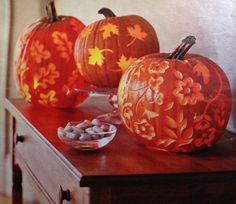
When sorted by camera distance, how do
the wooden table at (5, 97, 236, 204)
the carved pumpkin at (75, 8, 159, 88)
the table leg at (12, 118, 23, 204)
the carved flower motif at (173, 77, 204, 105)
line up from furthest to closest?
the table leg at (12, 118, 23, 204) < the carved pumpkin at (75, 8, 159, 88) < the carved flower motif at (173, 77, 204, 105) < the wooden table at (5, 97, 236, 204)

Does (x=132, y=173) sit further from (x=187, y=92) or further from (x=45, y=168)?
(x=45, y=168)

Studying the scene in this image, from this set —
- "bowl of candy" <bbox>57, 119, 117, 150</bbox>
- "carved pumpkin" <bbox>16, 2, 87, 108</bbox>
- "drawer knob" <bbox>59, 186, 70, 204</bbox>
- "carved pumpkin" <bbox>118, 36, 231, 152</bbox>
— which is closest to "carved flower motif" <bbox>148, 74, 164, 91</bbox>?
"carved pumpkin" <bbox>118, 36, 231, 152</bbox>

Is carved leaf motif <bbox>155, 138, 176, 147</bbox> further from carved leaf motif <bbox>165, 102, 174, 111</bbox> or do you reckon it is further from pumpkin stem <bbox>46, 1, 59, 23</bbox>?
pumpkin stem <bbox>46, 1, 59, 23</bbox>

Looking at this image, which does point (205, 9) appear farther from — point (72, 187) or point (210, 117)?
point (72, 187)

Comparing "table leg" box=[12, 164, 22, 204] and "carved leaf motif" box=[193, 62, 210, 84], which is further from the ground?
"carved leaf motif" box=[193, 62, 210, 84]

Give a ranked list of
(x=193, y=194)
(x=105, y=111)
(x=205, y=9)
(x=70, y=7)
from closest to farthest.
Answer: (x=193, y=194) → (x=205, y=9) → (x=105, y=111) → (x=70, y=7)

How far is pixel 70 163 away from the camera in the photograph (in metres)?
0.83

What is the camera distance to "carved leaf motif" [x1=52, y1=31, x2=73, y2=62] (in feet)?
4.50

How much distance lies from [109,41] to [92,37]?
0.15ft

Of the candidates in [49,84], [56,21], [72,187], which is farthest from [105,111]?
[72,187]

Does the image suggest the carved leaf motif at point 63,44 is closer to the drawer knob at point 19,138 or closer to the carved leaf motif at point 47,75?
the carved leaf motif at point 47,75

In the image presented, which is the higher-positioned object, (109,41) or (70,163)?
(109,41)

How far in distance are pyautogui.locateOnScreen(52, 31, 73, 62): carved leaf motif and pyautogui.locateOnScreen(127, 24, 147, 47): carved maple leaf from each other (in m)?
0.25

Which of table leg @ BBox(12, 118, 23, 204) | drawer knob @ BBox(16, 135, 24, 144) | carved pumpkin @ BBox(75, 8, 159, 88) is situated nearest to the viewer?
carved pumpkin @ BBox(75, 8, 159, 88)
